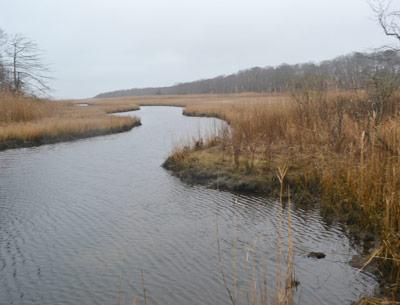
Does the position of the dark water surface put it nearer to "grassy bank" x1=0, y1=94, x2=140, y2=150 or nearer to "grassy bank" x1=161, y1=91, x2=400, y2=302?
"grassy bank" x1=161, y1=91, x2=400, y2=302

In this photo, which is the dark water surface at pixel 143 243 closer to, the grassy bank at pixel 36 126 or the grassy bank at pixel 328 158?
the grassy bank at pixel 328 158

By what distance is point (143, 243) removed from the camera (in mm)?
5461

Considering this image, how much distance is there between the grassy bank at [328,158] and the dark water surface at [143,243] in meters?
0.39

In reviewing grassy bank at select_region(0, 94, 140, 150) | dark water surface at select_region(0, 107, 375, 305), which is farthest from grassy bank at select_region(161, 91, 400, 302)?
grassy bank at select_region(0, 94, 140, 150)

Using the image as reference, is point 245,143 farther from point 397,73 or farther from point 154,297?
point 154,297

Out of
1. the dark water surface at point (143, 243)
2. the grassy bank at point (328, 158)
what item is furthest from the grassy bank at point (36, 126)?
the grassy bank at point (328, 158)

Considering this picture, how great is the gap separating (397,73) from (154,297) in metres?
8.36

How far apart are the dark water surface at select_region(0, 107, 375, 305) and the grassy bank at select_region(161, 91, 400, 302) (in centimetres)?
39

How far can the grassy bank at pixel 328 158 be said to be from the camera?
192 inches

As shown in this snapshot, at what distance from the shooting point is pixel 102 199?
25.5 ft

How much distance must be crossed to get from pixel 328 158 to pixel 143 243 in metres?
3.64

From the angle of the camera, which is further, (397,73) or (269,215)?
(397,73)

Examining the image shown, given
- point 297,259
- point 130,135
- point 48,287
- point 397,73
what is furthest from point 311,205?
point 130,135

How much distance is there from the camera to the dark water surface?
4176mm
